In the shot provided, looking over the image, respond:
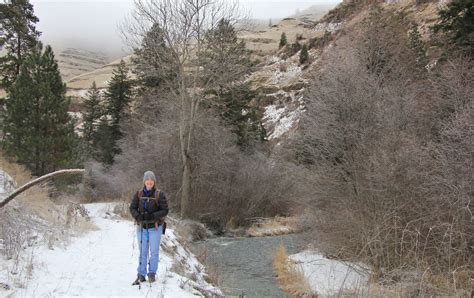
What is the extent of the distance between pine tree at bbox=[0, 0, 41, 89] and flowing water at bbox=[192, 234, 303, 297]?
1681 centimetres

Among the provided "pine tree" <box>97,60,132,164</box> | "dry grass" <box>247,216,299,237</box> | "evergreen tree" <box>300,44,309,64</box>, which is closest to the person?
"dry grass" <box>247,216,299,237</box>

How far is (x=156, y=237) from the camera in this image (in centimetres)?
751

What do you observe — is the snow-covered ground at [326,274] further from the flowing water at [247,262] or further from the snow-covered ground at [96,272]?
the snow-covered ground at [96,272]

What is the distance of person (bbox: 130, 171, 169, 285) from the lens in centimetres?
739

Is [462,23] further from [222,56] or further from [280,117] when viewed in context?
[280,117]

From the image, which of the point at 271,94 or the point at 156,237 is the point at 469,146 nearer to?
the point at 156,237

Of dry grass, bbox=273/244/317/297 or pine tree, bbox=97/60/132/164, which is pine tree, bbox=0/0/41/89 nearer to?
pine tree, bbox=97/60/132/164

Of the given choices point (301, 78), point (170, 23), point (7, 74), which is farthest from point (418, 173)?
point (301, 78)

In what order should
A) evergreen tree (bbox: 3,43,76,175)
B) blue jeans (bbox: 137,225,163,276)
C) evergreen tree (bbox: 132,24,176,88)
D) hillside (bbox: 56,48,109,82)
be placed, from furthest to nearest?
hillside (bbox: 56,48,109,82) → evergreen tree (bbox: 132,24,176,88) → evergreen tree (bbox: 3,43,76,175) → blue jeans (bbox: 137,225,163,276)

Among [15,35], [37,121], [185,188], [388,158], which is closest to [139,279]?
[388,158]

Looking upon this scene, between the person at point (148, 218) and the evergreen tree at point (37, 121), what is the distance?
16.1m

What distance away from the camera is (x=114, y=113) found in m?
37.2

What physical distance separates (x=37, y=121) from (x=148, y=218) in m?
16.6

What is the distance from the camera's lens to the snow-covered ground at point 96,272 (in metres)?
6.66
